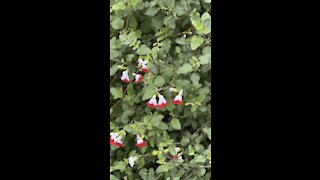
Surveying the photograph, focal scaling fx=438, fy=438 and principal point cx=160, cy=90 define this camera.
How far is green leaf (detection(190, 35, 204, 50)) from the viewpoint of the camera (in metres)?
1.42

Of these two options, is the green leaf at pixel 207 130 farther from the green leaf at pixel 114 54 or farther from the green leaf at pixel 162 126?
the green leaf at pixel 114 54

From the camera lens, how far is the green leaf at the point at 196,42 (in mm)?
1420

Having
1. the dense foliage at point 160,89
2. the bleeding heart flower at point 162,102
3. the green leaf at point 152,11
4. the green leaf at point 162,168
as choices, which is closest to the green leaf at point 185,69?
the dense foliage at point 160,89

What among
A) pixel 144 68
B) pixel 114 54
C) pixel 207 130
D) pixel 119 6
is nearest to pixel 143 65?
pixel 144 68

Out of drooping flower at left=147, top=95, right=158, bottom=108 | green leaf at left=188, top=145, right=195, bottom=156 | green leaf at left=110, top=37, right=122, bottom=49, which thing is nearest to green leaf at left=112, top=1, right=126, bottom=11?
green leaf at left=110, top=37, right=122, bottom=49

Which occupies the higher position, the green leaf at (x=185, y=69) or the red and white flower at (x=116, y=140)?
the green leaf at (x=185, y=69)

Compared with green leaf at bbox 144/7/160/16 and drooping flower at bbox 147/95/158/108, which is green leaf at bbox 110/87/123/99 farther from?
green leaf at bbox 144/7/160/16

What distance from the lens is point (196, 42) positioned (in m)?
1.43
